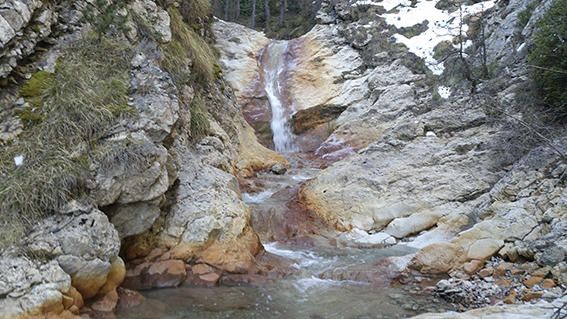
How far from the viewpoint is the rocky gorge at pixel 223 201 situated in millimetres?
5258

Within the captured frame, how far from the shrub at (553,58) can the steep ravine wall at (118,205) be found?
19.3ft

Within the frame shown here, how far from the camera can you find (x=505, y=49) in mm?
13297

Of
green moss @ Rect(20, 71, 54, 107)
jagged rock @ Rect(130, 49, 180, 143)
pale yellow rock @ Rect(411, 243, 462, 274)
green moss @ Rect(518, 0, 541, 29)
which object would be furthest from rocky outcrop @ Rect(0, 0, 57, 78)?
green moss @ Rect(518, 0, 541, 29)

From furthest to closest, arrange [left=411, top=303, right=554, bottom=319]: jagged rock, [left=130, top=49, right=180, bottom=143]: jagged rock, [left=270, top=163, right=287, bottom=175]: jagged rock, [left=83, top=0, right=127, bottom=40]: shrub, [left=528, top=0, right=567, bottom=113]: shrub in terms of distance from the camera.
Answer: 1. [left=270, top=163, right=287, bottom=175]: jagged rock
2. [left=528, top=0, right=567, bottom=113]: shrub
3. [left=83, top=0, right=127, bottom=40]: shrub
4. [left=130, top=49, right=180, bottom=143]: jagged rock
5. [left=411, top=303, right=554, bottom=319]: jagged rock

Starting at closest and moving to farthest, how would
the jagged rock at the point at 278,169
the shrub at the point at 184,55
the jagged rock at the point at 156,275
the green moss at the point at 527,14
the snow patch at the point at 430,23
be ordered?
the jagged rock at the point at 156,275
the shrub at the point at 184,55
the jagged rock at the point at 278,169
the green moss at the point at 527,14
the snow patch at the point at 430,23

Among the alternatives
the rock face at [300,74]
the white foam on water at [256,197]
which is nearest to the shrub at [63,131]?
the white foam on water at [256,197]

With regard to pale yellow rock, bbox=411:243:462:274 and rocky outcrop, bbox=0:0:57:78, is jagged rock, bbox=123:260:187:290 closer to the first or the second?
rocky outcrop, bbox=0:0:57:78

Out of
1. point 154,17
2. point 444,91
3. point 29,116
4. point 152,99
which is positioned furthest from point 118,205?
point 444,91

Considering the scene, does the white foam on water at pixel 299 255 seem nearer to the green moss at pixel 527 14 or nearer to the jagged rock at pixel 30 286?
the jagged rock at pixel 30 286

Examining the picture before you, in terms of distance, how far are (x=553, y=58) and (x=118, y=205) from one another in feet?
25.5

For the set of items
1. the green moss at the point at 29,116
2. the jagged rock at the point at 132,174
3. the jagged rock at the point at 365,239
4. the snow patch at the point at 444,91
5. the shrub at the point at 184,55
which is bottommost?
the jagged rock at the point at 365,239

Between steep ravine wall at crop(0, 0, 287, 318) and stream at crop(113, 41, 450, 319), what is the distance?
16.3 inches

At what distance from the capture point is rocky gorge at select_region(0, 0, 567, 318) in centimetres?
526

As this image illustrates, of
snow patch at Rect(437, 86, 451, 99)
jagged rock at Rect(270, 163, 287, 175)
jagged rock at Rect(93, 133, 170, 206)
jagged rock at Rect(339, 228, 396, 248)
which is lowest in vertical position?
jagged rock at Rect(339, 228, 396, 248)
